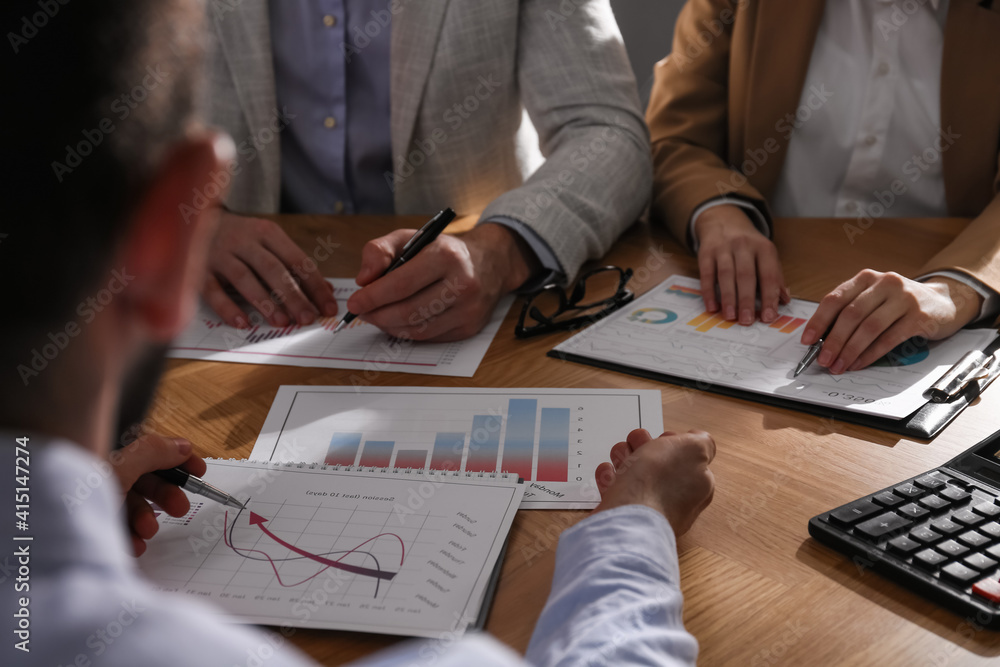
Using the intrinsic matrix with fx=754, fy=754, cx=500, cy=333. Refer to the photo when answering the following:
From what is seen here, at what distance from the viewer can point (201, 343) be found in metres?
0.96

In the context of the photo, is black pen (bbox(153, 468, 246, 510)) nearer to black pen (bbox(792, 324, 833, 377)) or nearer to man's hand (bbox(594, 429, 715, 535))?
man's hand (bbox(594, 429, 715, 535))

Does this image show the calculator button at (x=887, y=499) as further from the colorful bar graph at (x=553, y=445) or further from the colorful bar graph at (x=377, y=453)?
the colorful bar graph at (x=377, y=453)

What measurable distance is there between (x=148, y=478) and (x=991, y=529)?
64cm

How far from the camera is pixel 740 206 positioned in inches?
45.8

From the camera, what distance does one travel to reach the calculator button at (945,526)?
0.54 m

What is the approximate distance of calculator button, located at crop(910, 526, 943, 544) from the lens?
1.74 ft

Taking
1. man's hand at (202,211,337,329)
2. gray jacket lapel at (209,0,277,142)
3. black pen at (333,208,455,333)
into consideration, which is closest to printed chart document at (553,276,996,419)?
black pen at (333,208,455,333)

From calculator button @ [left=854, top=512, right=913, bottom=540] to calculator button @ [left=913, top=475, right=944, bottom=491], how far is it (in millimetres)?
48

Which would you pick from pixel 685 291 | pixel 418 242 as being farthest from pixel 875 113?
pixel 418 242

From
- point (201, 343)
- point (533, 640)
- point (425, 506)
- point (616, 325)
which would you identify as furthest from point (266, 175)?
point (533, 640)

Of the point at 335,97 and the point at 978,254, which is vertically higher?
the point at 335,97

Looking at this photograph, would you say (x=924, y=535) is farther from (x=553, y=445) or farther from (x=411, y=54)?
(x=411, y=54)

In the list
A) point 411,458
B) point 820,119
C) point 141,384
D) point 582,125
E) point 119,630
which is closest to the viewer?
point 119,630

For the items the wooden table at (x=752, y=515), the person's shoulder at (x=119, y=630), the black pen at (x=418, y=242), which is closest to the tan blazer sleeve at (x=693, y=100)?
the wooden table at (x=752, y=515)
